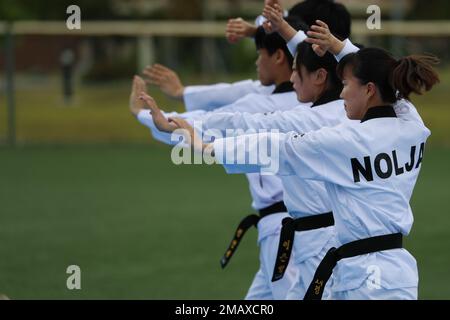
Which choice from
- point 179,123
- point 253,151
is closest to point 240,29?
point 179,123

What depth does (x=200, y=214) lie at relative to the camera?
40.0 feet

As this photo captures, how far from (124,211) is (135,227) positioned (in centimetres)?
104

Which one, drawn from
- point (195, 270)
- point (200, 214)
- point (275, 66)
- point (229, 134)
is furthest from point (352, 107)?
point (200, 214)

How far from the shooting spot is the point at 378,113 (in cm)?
482

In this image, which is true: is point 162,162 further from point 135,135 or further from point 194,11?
point 194,11

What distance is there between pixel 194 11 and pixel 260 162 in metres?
37.5

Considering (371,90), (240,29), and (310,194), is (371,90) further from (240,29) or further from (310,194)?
(240,29)

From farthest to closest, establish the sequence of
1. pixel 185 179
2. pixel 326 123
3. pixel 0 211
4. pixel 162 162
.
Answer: pixel 162 162 → pixel 185 179 → pixel 0 211 → pixel 326 123

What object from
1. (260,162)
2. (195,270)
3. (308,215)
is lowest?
(195,270)

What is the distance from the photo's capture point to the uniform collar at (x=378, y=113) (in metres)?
4.82

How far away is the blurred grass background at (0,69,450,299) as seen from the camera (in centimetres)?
878

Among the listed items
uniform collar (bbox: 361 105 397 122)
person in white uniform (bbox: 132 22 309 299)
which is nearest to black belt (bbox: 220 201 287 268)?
person in white uniform (bbox: 132 22 309 299)

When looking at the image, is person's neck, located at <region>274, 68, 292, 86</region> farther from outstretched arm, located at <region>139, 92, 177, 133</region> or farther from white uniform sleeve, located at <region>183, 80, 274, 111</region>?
outstretched arm, located at <region>139, 92, 177, 133</region>

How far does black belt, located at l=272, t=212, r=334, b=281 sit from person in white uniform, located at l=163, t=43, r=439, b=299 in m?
0.83
